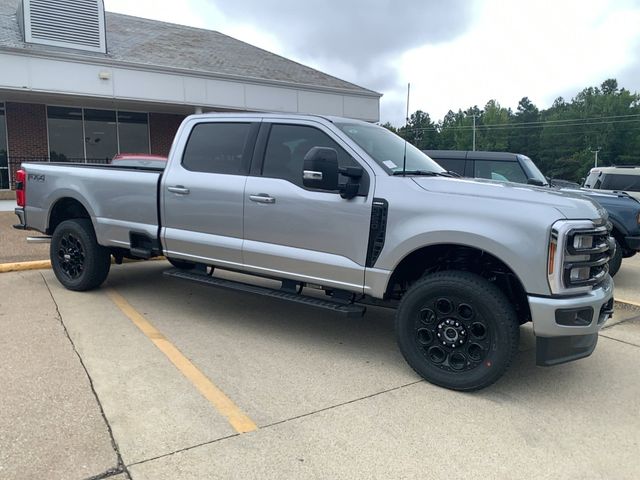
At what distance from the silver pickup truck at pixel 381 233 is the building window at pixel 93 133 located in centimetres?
1326

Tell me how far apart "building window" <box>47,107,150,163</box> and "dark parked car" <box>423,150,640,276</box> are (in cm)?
1263

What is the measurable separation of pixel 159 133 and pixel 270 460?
17.7 metres

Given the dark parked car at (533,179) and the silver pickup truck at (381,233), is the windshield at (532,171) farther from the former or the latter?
the silver pickup truck at (381,233)

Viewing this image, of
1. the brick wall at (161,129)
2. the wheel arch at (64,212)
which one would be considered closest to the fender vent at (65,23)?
the brick wall at (161,129)

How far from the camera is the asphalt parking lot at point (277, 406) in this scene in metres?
2.88

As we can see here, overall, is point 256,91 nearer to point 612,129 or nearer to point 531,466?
point 531,466

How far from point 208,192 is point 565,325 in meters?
3.24

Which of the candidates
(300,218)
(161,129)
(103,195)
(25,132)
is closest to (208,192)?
(300,218)

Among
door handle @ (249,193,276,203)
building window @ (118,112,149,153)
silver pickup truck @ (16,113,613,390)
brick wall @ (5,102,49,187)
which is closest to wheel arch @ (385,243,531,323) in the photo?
silver pickup truck @ (16,113,613,390)

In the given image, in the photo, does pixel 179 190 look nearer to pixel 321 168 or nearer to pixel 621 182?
pixel 321 168

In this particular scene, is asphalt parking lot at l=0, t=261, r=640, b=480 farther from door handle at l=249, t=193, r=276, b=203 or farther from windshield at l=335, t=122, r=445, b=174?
windshield at l=335, t=122, r=445, b=174

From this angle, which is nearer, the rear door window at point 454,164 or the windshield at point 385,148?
the windshield at point 385,148

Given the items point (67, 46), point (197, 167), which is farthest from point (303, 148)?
point (67, 46)

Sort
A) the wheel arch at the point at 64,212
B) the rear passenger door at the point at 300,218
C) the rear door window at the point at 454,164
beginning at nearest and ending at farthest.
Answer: the rear passenger door at the point at 300,218, the wheel arch at the point at 64,212, the rear door window at the point at 454,164
